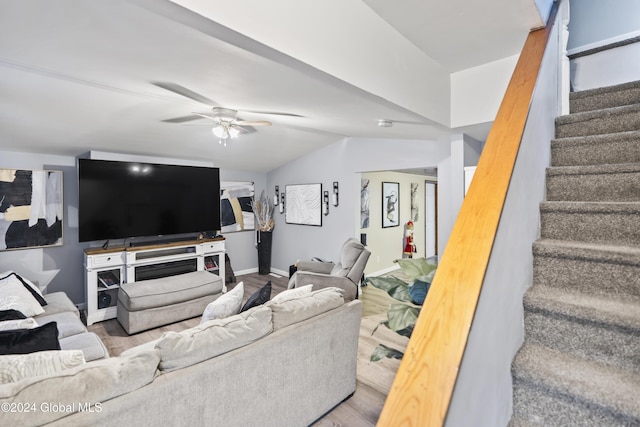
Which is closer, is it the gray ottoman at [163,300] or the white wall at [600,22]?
the white wall at [600,22]

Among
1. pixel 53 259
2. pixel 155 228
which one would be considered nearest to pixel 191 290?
pixel 155 228

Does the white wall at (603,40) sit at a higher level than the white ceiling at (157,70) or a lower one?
higher

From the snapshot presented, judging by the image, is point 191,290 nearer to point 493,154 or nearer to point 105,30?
point 105,30

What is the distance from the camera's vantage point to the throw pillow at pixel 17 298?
2.63 metres

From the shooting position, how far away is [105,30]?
1.58 m

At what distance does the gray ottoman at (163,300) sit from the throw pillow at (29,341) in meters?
1.89

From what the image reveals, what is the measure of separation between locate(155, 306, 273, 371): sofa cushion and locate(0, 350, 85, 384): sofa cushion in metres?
0.34

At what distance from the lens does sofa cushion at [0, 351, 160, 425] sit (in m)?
1.09

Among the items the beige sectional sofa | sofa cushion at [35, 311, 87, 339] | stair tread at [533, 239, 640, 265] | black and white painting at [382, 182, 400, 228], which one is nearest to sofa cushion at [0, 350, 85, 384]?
the beige sectional sofa

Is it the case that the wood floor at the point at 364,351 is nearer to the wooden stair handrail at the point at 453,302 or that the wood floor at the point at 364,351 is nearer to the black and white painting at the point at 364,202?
the black and white painting at the point at 364,202

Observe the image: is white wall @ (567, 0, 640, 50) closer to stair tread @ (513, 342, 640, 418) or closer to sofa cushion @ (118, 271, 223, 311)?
stair tread @ (513, 342, 640, 418)

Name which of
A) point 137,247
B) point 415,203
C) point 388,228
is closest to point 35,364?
point 137,247

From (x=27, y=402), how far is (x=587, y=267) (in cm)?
212

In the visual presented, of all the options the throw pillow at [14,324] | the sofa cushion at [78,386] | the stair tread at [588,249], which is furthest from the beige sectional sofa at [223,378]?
the stair tread at [588,249]
